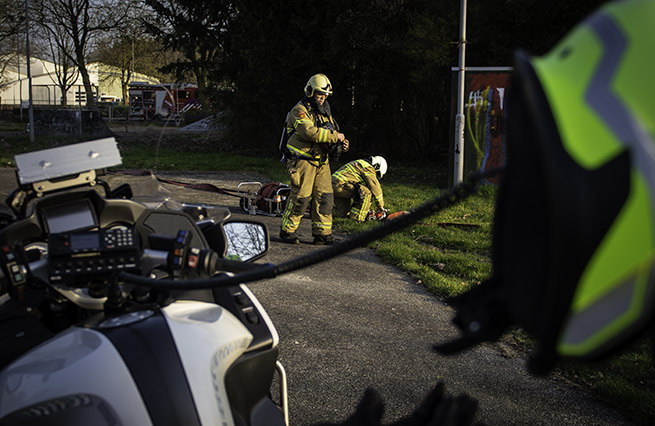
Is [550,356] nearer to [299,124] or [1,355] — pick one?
[1,355]

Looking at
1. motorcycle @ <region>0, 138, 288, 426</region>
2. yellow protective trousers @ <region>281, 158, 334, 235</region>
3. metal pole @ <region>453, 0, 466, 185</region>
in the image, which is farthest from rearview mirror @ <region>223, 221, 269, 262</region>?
metal pole @ <region>453, 0, 466, 185</region>

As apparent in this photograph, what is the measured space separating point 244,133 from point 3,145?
312 inches

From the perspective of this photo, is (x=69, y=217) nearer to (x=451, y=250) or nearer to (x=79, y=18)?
(x=451, y=250)

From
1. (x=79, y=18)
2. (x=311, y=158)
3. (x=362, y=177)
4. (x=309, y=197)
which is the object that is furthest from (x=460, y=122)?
(x=79, y=18)

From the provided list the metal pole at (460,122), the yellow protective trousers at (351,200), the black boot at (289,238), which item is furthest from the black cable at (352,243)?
the metal pole at (460,122)

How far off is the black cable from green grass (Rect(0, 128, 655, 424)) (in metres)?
0.26

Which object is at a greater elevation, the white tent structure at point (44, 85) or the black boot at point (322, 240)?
the white tent structure at point (44, 85)

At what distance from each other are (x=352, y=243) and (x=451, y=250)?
22.6 ft

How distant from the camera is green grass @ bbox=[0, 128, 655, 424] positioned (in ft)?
12.8

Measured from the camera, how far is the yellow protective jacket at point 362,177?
10094 mm

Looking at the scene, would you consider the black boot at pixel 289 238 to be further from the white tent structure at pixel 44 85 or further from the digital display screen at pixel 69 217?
the white tent structure at pixel 44 85

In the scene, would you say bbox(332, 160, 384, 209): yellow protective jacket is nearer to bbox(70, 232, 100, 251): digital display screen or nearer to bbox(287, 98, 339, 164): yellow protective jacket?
bbox(287, 98, 339, 164): yellow protective jacket

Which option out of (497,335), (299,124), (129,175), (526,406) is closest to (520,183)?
(497,335)

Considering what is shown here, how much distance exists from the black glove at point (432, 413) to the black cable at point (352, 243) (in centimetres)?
31
